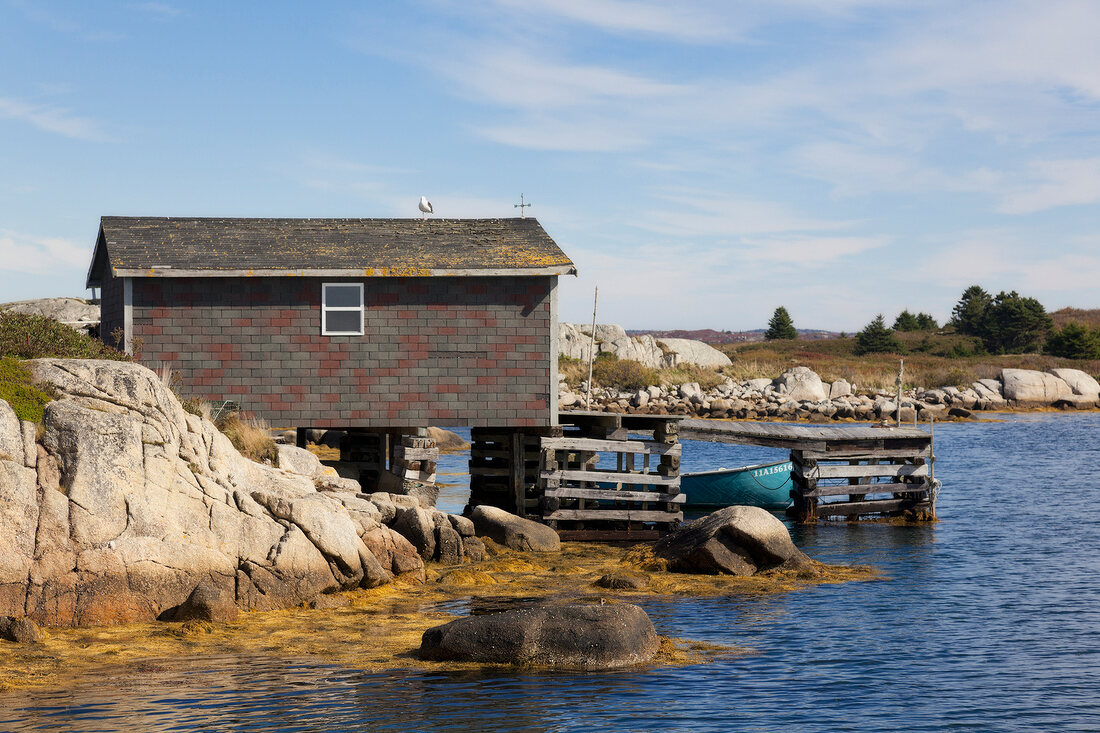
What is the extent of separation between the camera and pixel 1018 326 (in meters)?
83.6

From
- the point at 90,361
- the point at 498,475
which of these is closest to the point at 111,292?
the point at 90,361

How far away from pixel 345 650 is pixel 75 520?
396 cm

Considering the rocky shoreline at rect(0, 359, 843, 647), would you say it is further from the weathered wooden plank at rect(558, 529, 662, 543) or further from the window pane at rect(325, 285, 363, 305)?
the window pane at rect(325, 285, 363, 305)

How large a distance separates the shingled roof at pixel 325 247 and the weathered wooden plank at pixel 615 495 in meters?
4.77

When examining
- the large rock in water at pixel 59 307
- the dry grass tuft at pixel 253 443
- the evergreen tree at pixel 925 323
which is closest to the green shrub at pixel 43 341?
the dry grass tuft at pixel 253 443

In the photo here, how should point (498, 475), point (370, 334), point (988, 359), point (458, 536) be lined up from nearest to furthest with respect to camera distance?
point (458, 536) < point (370, 334) < point (498, 475) < point (988, 359)

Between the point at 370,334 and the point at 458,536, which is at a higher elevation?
the point at 370,334

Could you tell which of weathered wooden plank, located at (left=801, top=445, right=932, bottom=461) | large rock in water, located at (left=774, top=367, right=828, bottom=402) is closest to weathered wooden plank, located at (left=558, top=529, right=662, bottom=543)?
weathered wooden plank, located at (left=801, top=445, right=932, bottom=461)

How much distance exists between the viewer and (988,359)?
3081 inches

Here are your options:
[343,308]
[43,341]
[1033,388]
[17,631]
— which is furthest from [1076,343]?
[17,631]

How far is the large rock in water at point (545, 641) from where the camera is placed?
12781 millimetres

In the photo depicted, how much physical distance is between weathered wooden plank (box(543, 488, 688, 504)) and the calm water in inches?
181

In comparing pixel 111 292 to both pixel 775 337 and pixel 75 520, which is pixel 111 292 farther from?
pixel 775 337

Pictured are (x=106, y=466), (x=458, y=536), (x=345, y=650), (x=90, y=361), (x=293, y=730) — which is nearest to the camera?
(x=293, y=730)
